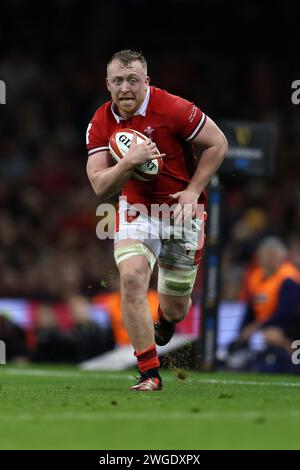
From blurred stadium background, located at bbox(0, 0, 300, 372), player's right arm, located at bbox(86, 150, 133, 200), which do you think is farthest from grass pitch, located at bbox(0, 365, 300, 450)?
blurred stadium background, located at bbox(0, 0, 300, 372)

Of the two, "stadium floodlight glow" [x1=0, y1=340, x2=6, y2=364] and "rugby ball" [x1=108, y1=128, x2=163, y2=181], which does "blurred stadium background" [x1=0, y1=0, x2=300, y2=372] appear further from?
"rugby ball" [x1=108, y1=128, x2=163, y2=181]

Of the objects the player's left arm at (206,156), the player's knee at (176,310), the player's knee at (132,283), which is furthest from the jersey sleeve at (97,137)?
the player's knee at (176,310)

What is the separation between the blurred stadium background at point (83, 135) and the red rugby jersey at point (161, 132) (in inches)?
271

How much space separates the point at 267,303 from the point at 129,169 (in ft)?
24.2

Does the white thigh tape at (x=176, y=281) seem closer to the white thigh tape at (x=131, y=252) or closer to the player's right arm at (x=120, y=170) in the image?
the white thigh tape at (x=131, y=252)

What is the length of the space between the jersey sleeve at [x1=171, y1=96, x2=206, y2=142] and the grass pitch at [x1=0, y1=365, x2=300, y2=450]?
6.19 ft

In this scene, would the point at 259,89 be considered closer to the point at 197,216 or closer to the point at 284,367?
the point at 284,367

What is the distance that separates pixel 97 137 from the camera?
880 centimetres

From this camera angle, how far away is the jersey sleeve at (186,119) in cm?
876

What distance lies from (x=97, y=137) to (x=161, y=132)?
0.47 m

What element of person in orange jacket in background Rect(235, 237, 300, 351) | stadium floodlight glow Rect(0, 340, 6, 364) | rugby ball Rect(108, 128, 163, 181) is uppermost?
person in orange jacket in background Rect(235, 237, 300, 351)

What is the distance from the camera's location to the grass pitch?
19.0 feet

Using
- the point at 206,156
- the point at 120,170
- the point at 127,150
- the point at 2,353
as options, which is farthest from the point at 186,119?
the point at 2,353

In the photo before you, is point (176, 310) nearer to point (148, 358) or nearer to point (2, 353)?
point (148, 358)
